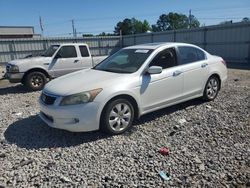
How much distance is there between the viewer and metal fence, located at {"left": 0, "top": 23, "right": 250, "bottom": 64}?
15.1m

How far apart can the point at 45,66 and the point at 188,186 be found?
7.31m

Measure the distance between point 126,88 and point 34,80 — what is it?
5593mm

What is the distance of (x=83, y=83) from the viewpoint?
434cm

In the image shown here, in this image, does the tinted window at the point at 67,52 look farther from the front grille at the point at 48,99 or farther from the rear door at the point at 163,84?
the rear door at the point at 163,84

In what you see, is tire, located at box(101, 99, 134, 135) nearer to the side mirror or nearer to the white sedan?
the white sedan

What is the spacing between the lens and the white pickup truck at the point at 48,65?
853 cm

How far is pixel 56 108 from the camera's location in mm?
4090

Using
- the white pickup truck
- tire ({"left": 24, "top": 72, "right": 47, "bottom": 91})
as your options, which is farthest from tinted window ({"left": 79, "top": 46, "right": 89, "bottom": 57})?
tire ({"left": 24, "top": 72, "right": 47, "bottom": 91})

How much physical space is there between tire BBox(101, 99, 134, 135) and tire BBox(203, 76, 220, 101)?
2469mm

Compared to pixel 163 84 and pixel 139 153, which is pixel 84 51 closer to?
pixel 163 84

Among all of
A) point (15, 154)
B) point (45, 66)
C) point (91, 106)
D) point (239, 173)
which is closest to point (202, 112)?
point (239, 173)

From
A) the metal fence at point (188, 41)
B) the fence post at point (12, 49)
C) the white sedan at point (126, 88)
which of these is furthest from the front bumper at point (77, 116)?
the fence post at point (12, 49)

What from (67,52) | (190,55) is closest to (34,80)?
(67,52)

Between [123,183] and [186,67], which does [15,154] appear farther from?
[186,67]
